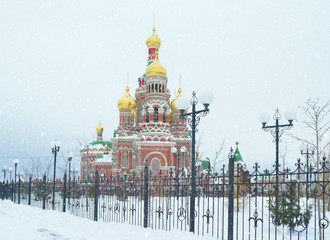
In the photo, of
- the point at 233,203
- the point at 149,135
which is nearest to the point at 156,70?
the point at 149,135

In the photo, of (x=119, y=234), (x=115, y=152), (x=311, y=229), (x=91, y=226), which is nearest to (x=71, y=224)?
(x=91, y=226)

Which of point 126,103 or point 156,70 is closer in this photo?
point 156,70

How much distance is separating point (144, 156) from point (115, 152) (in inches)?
251

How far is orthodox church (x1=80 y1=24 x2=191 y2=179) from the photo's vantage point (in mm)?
33312

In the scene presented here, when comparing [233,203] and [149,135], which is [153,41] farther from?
[233,203]

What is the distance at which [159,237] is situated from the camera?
25.0 feet

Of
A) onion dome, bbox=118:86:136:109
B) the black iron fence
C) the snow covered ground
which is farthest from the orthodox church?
the snow covered ground

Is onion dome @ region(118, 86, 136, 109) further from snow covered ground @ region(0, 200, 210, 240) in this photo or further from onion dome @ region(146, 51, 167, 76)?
snow covered ground @ region(0, 200, 210, 240)

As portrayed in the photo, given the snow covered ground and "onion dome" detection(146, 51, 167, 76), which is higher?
"onion dome" detection(146, 51, 167, 76)

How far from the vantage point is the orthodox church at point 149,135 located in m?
33.3

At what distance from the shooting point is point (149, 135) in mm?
33375

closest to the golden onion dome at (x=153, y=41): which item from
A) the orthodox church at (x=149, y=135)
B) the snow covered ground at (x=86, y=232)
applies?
the orthodox church at (x=149, y=135)

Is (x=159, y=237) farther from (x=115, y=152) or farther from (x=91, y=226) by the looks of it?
(x=115, y=152)

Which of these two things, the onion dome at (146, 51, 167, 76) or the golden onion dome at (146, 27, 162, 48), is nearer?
the onion dome at (146, 51, 167, 76)
